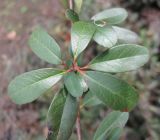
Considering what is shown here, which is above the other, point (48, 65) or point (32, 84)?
point (32, 84)

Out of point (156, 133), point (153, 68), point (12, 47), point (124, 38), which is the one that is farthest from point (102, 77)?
point (12, 47)

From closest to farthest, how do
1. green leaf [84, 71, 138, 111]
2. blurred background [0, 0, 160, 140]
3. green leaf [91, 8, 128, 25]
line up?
1. green leaf [84, 71, 138, 111]
2. green leaf [91, 8, 128, 25]
3. blurred background [0, 0, 160, 140]

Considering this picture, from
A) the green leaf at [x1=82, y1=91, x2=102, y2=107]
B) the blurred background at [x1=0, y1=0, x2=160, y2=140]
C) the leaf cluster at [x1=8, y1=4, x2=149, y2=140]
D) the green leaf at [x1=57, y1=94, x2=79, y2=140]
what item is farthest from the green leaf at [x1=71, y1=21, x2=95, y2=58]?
the blurred background at [x1=0, y1=0, x2=160, y2=140]

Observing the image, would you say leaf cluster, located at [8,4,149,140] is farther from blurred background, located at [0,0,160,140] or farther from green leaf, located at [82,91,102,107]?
blurred background, located at [0,0,160,140]

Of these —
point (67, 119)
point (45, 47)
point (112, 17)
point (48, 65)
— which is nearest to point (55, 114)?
point (67, 119)

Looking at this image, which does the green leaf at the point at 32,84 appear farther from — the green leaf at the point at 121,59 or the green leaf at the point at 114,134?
the green leaf at the point at 114,134

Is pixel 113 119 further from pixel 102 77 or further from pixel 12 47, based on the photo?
pixel 12 47

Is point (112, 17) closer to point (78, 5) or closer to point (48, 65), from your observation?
point (78, 5)
